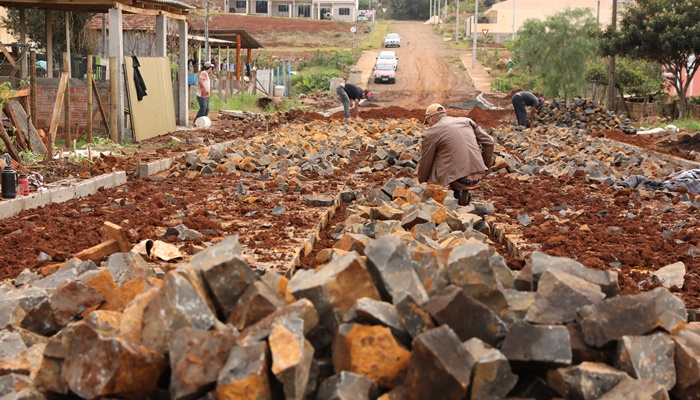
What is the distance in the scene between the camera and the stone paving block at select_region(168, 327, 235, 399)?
3.36m

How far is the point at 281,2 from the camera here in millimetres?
97188

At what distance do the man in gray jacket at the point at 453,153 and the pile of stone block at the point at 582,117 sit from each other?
15.9m

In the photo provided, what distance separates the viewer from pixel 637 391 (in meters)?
3.38

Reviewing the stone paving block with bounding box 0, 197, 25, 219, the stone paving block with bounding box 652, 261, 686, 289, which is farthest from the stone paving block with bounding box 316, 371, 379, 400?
the stone paving block with bounding box 0, 197, 25, 219

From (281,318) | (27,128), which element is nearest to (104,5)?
(27,128)

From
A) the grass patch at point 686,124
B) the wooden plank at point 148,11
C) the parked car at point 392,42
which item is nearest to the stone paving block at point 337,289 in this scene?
the wooden plank at point 148,11

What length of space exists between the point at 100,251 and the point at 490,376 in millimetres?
4041

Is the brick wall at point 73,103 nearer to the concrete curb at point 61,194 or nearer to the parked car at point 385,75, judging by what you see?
the concrete curb at point 61,194

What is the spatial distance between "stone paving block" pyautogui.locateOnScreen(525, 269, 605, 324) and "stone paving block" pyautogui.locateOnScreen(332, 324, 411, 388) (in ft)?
2.21

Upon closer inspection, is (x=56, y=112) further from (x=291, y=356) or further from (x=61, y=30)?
(x=61, y=30)

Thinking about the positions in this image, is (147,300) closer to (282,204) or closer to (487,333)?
(487,333)

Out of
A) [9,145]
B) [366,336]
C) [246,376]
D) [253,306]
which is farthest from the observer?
[9,145]

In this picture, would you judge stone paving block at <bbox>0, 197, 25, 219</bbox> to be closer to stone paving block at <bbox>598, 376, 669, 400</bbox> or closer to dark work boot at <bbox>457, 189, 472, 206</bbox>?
dark work boot at <bbox>457, 189, 472, 206</bbox>

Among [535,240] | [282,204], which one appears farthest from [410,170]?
[535,240]
